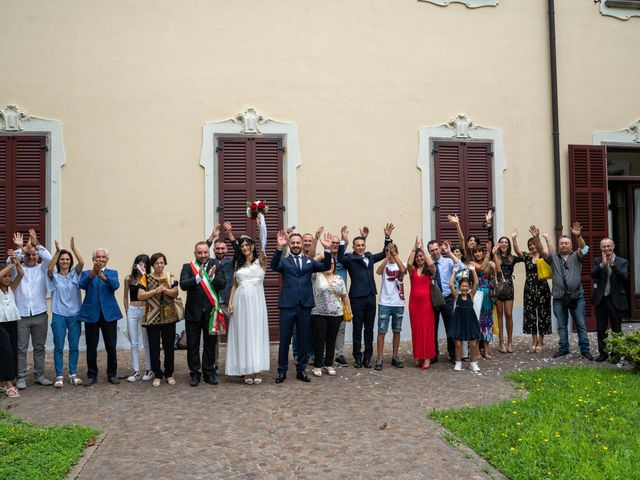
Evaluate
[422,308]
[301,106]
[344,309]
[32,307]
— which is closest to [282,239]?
[344,309]

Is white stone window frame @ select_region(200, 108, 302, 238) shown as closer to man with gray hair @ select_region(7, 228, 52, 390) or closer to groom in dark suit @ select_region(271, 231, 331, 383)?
groom in dark suit @ select_region(271, 231, 331, 383)

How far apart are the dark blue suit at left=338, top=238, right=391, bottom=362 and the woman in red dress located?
49 centimetres

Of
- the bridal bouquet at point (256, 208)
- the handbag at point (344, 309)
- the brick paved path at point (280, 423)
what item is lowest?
the brick paved path at point (280, 423)

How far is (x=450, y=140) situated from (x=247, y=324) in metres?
5.03

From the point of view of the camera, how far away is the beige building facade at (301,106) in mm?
9719

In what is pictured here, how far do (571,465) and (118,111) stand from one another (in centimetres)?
786

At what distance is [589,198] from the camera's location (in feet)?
36.0

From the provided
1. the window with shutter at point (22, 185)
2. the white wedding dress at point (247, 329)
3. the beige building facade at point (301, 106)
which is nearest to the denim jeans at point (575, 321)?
the beige building facade at point (301, 106)

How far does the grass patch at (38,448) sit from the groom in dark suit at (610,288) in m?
6.31

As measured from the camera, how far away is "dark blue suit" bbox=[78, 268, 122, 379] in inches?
294

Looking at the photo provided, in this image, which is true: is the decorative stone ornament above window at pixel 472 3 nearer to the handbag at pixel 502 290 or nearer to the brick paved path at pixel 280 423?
the handbag at pixel 502 290

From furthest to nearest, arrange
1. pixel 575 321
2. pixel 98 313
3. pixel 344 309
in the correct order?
pixel 575 321, pixel 344 309, pixel 98 313

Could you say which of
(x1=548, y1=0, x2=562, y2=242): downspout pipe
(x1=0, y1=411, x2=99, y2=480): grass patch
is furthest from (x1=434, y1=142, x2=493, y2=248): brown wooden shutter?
(x1=0, y1=411, x2=99, y2=480): grass patch

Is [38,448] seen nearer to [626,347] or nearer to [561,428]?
[561,428]
